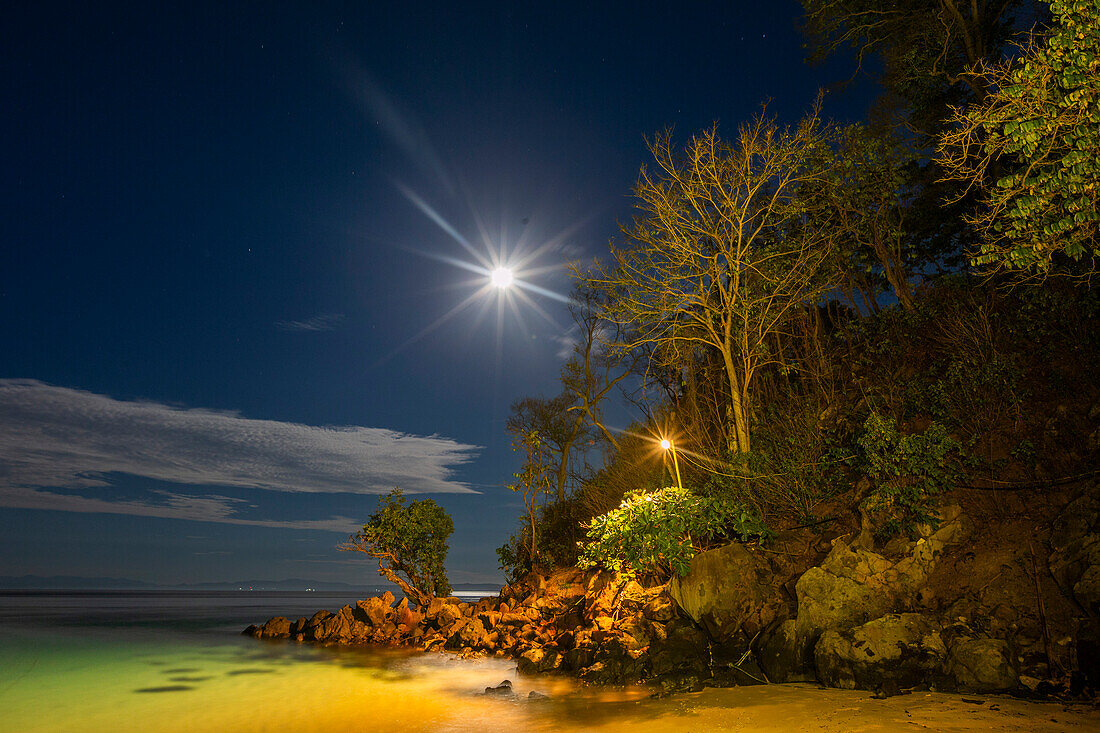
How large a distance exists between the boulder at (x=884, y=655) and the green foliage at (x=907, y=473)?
1.72 metres

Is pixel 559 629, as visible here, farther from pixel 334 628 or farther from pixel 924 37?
pixel 924 37

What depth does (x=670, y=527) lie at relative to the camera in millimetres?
11648

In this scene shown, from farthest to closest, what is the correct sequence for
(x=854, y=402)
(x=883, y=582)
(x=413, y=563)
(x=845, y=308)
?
(x=413, y=563) → (x=845, y=308) → (x=854, y=402) → (x=883, y=582)

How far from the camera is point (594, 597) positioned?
1519cm

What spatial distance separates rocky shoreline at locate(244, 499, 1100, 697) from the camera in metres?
7.54

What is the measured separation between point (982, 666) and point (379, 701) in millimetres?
10455

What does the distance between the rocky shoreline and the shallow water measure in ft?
1.71

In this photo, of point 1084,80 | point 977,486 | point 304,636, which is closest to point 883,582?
point 977,486

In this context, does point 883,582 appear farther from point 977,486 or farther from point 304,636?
point 304,636

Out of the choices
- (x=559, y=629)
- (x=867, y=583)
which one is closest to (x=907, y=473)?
(x=867, y=583)

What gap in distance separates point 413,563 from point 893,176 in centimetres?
2133

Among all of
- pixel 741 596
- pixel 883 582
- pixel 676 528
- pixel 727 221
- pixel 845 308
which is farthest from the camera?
pixel 845 308

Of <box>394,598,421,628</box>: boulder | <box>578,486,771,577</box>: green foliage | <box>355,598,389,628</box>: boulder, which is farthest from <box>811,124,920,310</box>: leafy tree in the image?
<box>355,598,389,628</box>: boulder

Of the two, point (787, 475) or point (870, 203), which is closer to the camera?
point (787, 475)
